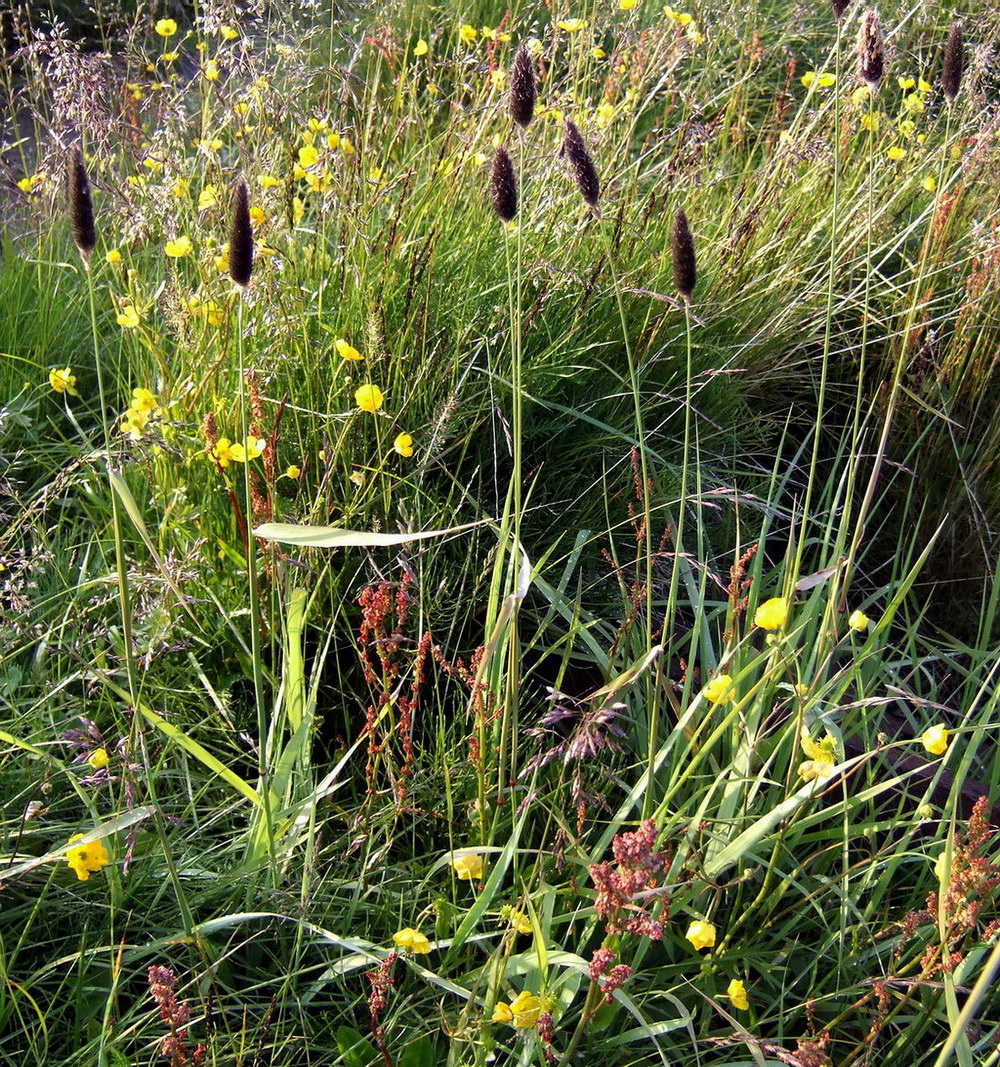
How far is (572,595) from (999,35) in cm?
292

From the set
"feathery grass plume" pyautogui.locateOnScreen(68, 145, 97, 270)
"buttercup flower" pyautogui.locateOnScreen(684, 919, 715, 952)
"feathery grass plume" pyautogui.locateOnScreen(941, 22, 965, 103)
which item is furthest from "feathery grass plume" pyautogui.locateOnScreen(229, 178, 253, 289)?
"feathery grass plume" pyautogui.locateOnScreen(941, 22, 965, 103)

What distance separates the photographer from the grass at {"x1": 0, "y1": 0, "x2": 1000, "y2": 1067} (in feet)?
4.50

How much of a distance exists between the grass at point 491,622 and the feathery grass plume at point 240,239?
0.89 ft

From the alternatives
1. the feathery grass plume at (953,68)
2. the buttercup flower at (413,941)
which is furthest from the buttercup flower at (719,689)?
the feathery grass plume at (953,68)

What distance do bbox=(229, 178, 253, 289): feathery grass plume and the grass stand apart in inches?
10.6

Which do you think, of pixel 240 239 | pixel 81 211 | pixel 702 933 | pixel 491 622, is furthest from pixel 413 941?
pixel 81 211

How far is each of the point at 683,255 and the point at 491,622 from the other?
1.91 feet

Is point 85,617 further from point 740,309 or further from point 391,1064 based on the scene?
point 740,309

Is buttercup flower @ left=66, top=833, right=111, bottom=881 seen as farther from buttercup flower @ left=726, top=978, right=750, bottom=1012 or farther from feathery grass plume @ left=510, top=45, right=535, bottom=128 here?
feathery grass plume @ left=510, top=45, right=535, bottom=128

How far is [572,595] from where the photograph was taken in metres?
2.14

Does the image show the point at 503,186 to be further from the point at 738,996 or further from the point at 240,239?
the point at 738,996

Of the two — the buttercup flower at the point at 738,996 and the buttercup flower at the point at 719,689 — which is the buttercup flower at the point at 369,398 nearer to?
the buttercup flower at the point at 719,689

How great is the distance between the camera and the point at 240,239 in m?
1.17

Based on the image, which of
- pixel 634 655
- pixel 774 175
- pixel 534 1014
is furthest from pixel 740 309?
pixel 534 1014
